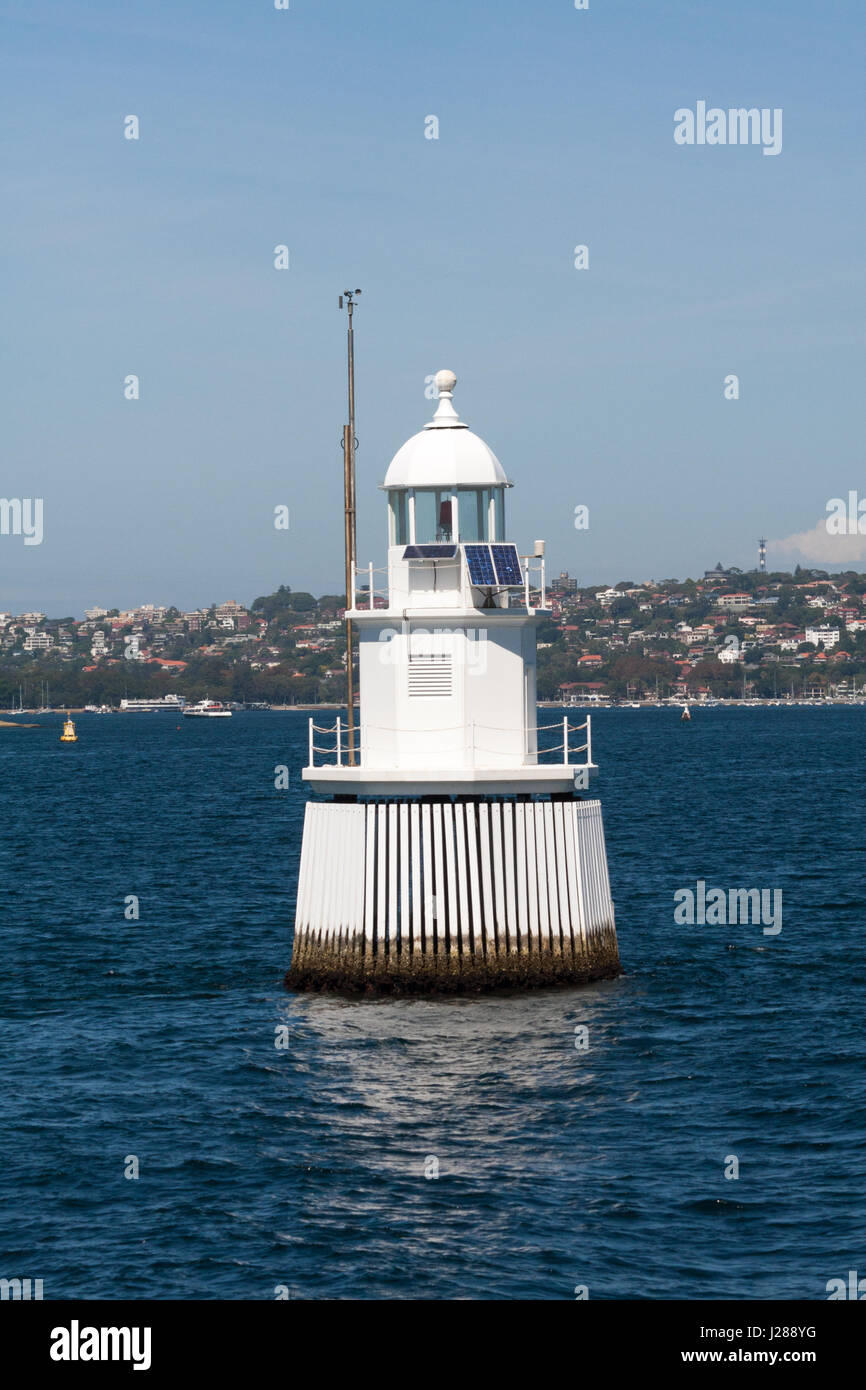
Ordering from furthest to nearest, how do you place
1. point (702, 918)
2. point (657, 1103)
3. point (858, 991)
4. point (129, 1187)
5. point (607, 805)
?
point (607, 805), point (702, 918), point (858, 991), point (657, 1103), point (129, 1187)

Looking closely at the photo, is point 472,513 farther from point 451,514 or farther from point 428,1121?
point 428,1121

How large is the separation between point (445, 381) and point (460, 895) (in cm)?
957

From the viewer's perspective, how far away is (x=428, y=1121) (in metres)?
22.8

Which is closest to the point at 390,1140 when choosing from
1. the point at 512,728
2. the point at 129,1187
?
the point at 129,1187

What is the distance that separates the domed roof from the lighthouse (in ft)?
0.10

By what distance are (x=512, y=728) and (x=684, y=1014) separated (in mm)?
5691

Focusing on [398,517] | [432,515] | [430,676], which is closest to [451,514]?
[432,515]

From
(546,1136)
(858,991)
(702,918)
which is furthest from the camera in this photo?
(702,918)

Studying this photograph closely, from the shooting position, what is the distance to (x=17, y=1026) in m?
29.9

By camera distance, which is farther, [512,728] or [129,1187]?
[512,728]

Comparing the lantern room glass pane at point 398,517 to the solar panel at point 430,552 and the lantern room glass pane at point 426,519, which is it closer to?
the lantern room glass pane at point 426,519
